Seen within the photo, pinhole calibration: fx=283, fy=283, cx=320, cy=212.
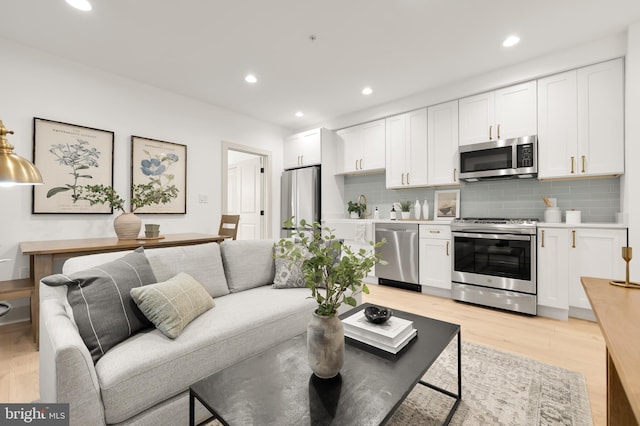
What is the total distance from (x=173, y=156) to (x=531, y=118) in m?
4.44

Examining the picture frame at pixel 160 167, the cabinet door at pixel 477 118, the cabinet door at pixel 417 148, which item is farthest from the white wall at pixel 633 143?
the picture frame at pixel 160 167

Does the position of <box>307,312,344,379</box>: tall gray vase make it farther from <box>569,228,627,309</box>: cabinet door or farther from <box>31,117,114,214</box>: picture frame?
<box>31,117,114,214</box>: picture frame

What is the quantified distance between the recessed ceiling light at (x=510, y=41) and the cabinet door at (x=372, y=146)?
1.78 meters

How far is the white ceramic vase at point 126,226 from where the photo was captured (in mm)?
2875

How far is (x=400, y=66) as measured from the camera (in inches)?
128

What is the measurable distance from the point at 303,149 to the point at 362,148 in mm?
1080

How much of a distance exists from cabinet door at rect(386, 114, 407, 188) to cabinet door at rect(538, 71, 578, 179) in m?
1.57

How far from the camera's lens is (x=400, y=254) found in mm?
3930

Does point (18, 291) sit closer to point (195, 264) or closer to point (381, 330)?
point (195, 264)

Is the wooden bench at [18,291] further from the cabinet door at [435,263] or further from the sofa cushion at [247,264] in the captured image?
the cabinet door at [435,263]

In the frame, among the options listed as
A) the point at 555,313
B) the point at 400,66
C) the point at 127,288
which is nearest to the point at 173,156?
the point at 127,288

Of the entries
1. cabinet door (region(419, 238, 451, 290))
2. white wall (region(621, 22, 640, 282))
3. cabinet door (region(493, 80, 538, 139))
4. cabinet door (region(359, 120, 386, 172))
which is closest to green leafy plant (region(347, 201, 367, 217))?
cabinet door (region(359, 120, 386, 172))

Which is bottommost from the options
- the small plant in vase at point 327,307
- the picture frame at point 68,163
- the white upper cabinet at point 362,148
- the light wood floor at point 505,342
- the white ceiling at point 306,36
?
the light wood floor at point 505,342

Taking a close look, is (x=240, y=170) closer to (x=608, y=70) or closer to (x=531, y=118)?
(x=531, y=118)
